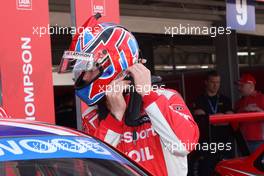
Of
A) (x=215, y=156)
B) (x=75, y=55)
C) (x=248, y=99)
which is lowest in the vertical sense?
(x=215, y=156)

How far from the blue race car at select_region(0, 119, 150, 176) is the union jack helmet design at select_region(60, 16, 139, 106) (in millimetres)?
471

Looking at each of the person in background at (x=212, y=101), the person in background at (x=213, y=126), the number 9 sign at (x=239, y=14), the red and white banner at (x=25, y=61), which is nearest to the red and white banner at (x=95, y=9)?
the red and white banner at (x=25, y=61)

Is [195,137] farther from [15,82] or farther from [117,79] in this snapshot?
[15,82]

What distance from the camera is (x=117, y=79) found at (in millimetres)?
2777

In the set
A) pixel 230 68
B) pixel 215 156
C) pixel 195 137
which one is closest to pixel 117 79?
pixel 195 137

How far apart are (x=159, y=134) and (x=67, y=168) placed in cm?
69

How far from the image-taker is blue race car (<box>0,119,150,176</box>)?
1.95 m

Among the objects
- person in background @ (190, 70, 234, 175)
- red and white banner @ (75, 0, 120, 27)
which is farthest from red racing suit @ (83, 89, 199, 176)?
person in background @ (190, 70, 234, 175)

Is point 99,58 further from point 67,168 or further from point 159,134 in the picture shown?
point 67,168

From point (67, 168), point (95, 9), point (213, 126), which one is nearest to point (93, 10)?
point (95, 9)

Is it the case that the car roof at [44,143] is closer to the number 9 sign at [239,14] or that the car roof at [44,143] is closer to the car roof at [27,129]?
the car roof at [27,129]

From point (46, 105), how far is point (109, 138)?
1745 mm

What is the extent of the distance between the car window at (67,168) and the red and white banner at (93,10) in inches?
94.0

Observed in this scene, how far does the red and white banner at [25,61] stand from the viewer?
425 centimetres
